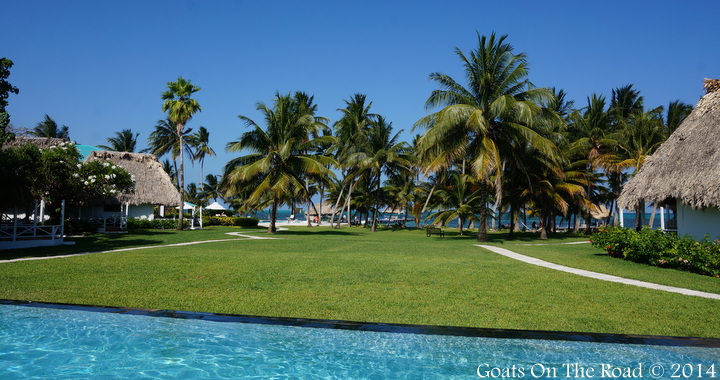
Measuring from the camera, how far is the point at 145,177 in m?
34.8

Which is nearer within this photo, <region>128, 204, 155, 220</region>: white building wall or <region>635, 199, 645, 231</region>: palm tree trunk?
<region>635, 199, 645, 231</region>: palm tree trunk

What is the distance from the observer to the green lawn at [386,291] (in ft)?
21.0

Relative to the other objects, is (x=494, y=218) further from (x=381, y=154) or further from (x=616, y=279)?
(x=616, y=279)

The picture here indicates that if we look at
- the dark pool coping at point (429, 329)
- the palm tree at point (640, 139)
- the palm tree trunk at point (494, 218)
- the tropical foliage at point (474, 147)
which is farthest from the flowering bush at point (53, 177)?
the palm tree at point (640, 139)

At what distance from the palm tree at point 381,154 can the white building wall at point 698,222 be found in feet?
65.9

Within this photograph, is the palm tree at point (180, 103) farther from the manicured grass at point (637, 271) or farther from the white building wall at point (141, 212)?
the manicured grass at point (637, 271)

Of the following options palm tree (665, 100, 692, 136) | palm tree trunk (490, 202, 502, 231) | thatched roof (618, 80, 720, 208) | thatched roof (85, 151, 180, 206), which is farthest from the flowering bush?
palm tree (665, 100, 692, 136)

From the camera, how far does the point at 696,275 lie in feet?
36.8

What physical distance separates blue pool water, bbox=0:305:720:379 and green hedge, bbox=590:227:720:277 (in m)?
7.86

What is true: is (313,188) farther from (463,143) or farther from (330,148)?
(463,143)

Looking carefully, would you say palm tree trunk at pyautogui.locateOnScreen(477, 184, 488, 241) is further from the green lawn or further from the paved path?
the green lawn

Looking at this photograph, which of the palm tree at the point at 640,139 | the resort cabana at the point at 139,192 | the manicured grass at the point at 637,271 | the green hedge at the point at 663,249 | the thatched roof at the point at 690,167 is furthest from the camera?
the resort cabana at the point at 139,192

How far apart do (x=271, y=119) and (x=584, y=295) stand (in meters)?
22.2

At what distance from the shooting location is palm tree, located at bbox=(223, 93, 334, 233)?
26656 millimetres
